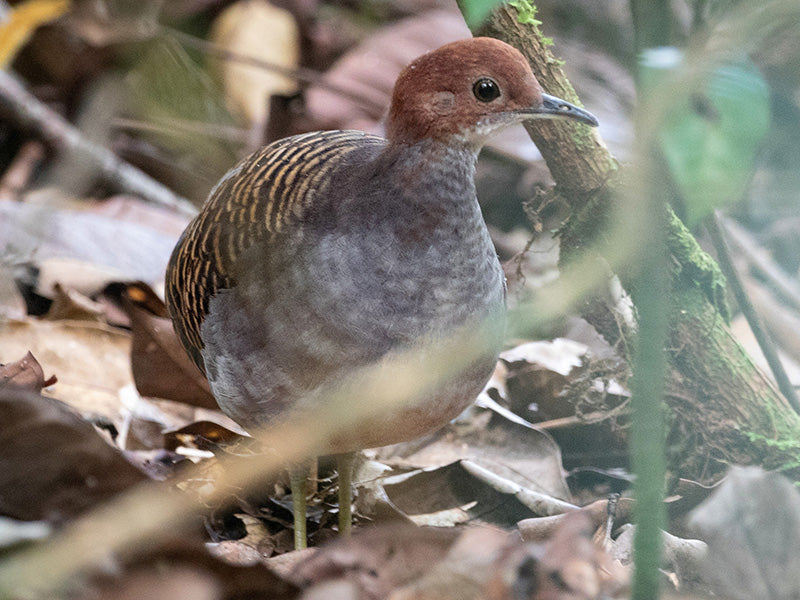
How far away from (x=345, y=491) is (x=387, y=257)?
0.88 metres

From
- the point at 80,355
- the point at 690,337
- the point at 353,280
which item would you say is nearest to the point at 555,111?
the point at 353,280

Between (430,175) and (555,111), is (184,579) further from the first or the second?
(555,111)

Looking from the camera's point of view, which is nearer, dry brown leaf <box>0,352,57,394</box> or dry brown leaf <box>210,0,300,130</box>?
dry brown leaf <box>0,352,57,394</box>

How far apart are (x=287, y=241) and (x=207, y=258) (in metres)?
0.40

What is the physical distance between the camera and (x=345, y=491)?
3.06 meters

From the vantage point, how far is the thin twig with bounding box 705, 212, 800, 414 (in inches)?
116

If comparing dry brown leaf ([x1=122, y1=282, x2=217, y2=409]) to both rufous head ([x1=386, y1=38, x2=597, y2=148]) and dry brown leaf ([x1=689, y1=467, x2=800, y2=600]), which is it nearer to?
rufous head ([x1=386, y1=38, x2=597, y2=148])

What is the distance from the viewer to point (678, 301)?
305cm

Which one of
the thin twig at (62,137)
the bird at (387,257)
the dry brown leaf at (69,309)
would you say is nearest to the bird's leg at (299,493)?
the bird at (387,257)

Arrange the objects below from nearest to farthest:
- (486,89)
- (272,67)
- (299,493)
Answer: (486,89), (299,493), (272,67)

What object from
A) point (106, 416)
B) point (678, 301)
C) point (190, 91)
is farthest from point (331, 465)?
point (190, 91)

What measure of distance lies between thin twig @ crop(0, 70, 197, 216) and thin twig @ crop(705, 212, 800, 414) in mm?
3329

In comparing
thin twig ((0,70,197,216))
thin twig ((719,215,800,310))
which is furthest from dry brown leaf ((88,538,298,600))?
thin twig ((0,70,197,216))

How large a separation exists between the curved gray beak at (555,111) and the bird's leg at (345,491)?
4.07 feet
